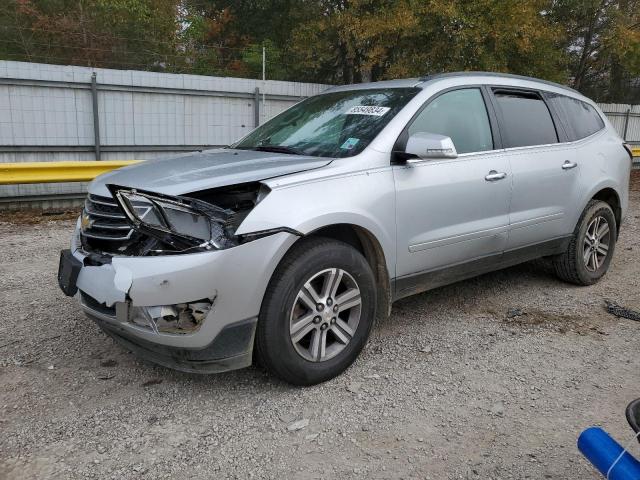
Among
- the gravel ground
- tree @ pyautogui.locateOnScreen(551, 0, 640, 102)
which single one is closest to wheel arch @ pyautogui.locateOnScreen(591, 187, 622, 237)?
the gravel ground

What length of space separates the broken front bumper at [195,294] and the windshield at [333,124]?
916mm

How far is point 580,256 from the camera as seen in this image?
482 centimetres

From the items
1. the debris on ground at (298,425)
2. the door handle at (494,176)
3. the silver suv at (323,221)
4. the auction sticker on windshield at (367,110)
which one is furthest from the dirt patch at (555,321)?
the debris on ground at (298,425)

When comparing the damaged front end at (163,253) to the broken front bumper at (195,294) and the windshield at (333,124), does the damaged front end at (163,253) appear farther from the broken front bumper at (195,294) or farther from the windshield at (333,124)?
the windshield at (333,124)

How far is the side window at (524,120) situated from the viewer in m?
4.16

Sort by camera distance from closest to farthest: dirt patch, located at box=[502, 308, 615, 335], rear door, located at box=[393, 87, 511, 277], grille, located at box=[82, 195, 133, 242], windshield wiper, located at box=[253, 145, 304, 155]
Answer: grille, located at box=[82, 195, 133, 242] → rear door, located at box=[393, 87, 511, 277] → windshield wiper, located at box=[253, 145, 304, 155] → dirt patch, located at box=[502, 308, 615, 335]

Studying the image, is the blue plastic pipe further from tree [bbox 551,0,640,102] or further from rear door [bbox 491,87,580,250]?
tree [bbox 551,0,640,102]

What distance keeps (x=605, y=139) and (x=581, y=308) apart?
164cm

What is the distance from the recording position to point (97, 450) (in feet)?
8.32

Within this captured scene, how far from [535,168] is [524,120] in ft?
1.34

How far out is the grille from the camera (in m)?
2.89

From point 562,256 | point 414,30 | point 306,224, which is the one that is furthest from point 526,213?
point 414,30

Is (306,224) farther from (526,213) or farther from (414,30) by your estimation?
(414,30)

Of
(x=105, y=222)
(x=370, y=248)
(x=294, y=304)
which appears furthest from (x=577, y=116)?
(x=105, y=222)
